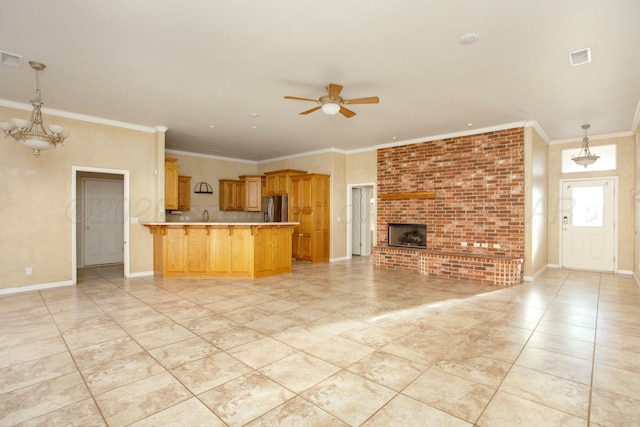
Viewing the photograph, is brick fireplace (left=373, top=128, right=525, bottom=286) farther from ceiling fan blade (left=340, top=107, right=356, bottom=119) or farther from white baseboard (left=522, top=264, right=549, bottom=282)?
ceiling fan blade (left=340, top=107, right=356, bottom=119)

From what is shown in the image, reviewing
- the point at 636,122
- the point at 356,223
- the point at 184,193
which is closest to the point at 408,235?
the point at 356,223

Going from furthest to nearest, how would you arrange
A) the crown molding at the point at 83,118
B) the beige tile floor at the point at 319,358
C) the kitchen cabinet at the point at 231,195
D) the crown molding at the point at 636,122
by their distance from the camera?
the kitchen cabinet at the point at 231,195, the crown molding at the point at 636,122, the crown molding at the point at 83,118, the beige tile floor at the point at 319,358

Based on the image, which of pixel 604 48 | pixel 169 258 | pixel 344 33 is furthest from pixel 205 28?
pixel 169 258

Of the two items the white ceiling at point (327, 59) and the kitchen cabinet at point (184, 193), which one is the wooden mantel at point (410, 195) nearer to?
the white ceiling at point (327, 59)

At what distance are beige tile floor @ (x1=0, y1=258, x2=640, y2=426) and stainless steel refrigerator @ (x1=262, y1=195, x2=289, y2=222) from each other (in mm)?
4159

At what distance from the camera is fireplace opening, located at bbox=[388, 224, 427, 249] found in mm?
7473

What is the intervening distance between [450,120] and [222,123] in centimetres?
420

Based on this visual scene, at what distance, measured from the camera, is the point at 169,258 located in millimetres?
6207

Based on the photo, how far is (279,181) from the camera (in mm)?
9133

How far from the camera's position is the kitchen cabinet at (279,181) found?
884 cm

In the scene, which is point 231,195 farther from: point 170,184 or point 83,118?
point 83,118

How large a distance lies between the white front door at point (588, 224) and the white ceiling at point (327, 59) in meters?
Answer: 1.48

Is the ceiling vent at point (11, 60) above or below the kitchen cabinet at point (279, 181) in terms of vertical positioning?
above

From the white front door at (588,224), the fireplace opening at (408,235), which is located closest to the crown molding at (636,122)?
the white front door at (588,224)
